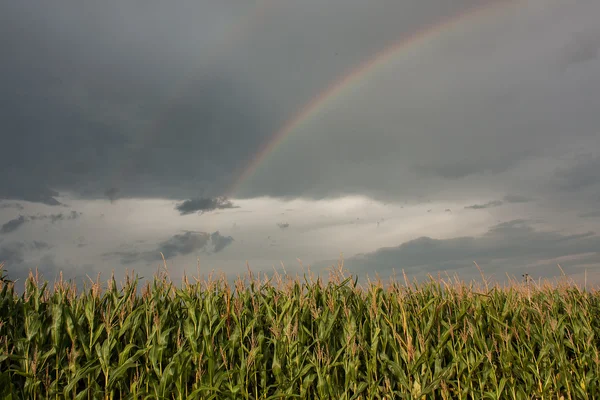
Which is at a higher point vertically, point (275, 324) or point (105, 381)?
point (275, 324)

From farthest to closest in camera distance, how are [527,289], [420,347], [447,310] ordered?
[527,289] < [447,310] < [420,347]

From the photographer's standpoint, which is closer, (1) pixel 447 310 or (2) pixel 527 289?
(1) pixel 447 310

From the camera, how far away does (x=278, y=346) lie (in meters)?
8.04

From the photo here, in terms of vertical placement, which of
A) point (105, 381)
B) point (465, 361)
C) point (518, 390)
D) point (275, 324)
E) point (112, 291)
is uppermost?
point (112, 291)

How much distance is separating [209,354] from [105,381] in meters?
1.79

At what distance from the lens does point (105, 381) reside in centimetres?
754

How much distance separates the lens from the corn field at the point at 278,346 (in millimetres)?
7552

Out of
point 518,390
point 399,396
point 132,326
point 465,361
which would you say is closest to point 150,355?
point 132,326

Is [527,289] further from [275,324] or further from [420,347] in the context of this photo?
[275,324]

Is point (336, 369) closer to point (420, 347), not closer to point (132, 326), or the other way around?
point (420, 347)

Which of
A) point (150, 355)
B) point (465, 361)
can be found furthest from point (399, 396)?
point (150, 355)

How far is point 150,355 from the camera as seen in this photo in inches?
298

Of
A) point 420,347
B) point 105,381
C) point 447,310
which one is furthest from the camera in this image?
point 447,310

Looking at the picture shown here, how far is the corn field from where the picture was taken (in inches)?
297
